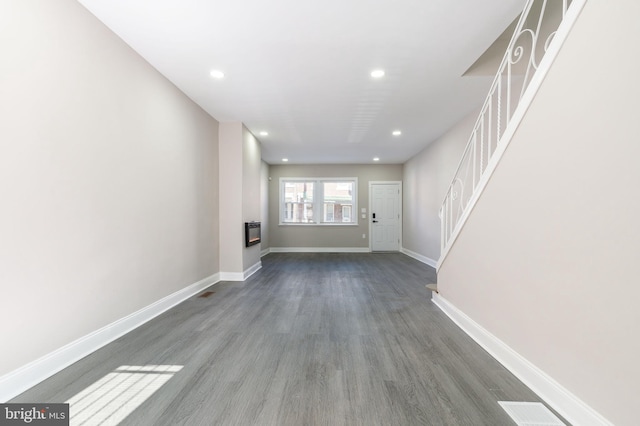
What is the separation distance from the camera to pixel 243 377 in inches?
67.4

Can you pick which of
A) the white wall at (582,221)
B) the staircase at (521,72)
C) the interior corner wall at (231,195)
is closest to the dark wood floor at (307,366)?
the white wall at (582,221)

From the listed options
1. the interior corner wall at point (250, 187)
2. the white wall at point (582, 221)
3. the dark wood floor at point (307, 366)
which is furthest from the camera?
the interior corner wall at point (250, 187)

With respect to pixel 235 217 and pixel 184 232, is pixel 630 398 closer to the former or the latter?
pixel 184 232

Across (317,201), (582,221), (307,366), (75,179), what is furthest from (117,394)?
(317,201)

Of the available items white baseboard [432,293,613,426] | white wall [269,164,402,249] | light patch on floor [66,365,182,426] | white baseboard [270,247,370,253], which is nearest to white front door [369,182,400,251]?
white wall [269,164,402,249]

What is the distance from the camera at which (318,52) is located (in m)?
2.43

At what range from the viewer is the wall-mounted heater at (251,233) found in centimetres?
443

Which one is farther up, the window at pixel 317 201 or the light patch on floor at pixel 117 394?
the window at pixel 317 201

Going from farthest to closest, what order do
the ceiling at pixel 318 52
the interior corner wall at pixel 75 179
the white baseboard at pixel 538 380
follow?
the ceiling at pixel 318 52
the interior corner wall at pixel 75 179
the white baseboard at pixel 538 380

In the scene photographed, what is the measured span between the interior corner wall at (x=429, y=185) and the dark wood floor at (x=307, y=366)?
A: 8.13 ft

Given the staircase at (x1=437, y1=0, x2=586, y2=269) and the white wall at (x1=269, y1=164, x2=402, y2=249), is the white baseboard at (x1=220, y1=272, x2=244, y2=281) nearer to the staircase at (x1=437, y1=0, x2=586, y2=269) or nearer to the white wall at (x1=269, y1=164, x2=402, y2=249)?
the staircase at (x1=437, y1=0, x2=586, y2=269)

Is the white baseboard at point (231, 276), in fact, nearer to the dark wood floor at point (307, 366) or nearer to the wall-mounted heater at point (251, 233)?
the wall-mounted heater at point (251, 233)

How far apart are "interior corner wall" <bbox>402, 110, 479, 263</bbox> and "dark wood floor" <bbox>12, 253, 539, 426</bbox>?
8.13 ft

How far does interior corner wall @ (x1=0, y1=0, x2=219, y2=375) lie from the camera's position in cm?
152
